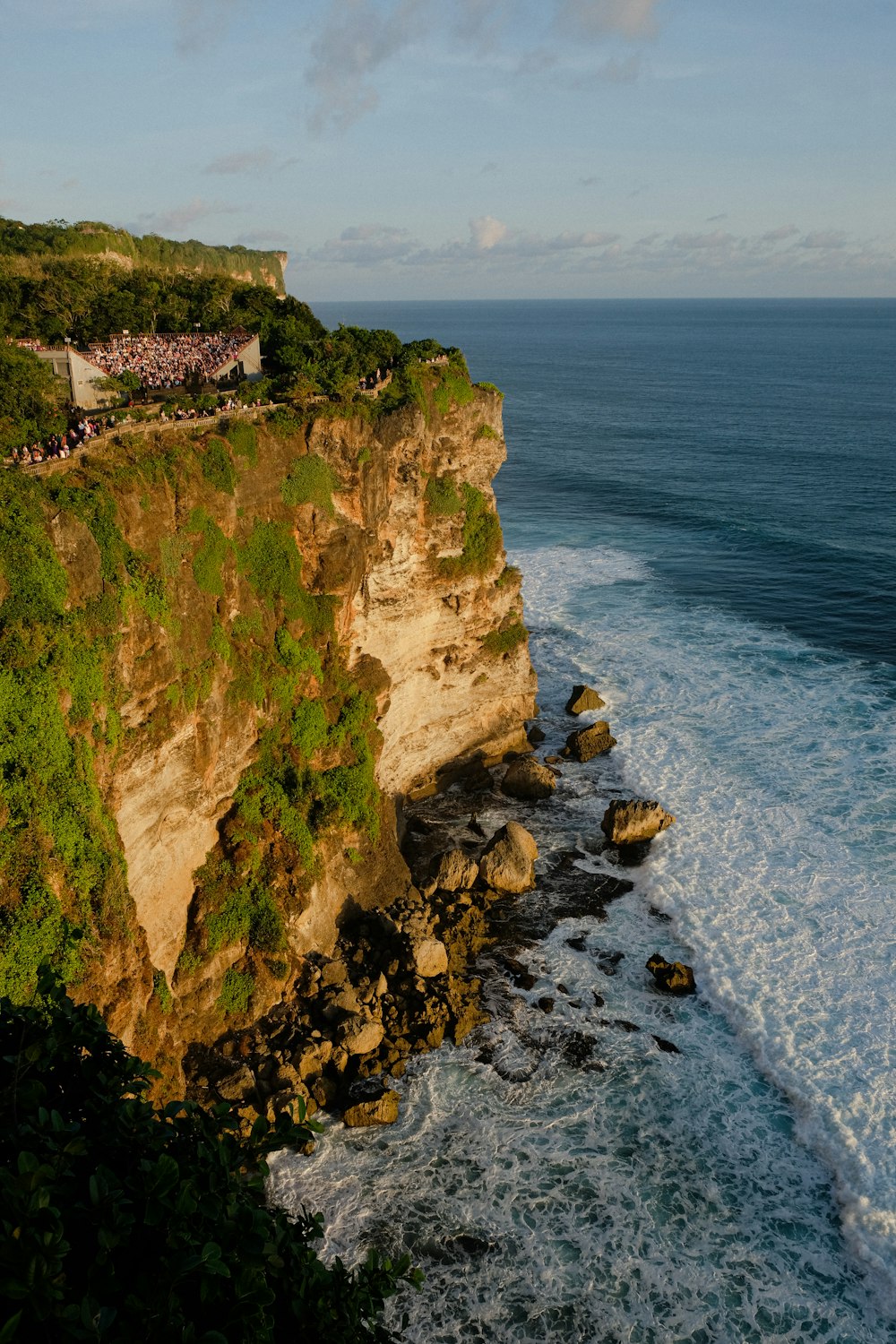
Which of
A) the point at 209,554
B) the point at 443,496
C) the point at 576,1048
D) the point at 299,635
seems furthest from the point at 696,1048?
the point at 443,496

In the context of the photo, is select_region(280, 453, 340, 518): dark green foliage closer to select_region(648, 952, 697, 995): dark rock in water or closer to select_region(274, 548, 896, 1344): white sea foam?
select_region(274, 548, 896, 1344): white sea foam

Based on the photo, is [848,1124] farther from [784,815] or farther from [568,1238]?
[784,815]

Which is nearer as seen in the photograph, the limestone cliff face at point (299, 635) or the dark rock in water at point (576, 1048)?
the limestone cliff face at point (299, 635)

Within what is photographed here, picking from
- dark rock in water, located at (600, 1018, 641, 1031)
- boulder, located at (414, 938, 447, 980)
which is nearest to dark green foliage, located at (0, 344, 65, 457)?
boulder, located at (414, 938, 447, 980)

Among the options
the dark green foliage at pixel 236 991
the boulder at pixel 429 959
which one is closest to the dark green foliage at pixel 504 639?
the boulder at pixel 429 959

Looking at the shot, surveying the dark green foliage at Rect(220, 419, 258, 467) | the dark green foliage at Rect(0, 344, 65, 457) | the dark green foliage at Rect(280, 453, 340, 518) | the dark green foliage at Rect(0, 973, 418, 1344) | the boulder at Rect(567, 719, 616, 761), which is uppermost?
the dark green foliage at Rect(0, 344, 65, 457)

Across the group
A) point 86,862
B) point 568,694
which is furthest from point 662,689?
point 86,862

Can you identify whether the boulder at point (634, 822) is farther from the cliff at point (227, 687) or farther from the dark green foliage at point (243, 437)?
the dark green foliage at point (243, 437)
